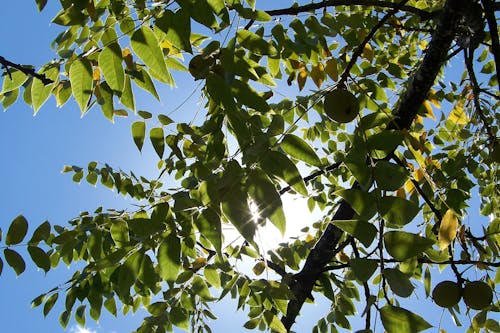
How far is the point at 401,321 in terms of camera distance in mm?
1224

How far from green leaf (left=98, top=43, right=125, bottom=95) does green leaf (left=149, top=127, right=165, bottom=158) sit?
0.51m

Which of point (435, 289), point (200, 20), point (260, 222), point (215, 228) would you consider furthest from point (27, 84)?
point (435, 289)

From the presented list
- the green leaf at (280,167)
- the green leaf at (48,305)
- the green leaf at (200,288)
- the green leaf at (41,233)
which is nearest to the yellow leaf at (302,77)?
the green leaf at (200,288)

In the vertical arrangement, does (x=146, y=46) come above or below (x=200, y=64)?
below

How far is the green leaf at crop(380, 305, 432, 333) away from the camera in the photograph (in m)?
1.20

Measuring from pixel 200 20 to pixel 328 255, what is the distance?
1723mm

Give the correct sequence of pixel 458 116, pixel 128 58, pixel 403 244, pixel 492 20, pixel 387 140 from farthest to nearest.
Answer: pixel 458 116
pixel 492 20
pixel 128 58
pixel 387 140
pixel 403 244

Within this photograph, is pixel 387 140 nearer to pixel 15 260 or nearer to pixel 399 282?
pixel 399 282

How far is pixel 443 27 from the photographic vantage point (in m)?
2.09

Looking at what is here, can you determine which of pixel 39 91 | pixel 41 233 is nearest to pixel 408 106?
pixel 39 91

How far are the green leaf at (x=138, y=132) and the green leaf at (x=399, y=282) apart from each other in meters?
1.19

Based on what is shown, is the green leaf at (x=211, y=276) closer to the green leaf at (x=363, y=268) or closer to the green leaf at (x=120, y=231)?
the green leaf at (x=120, y=231)

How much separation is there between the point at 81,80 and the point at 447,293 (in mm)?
1774

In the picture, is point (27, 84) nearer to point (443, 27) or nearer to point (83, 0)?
point (83, 0)
